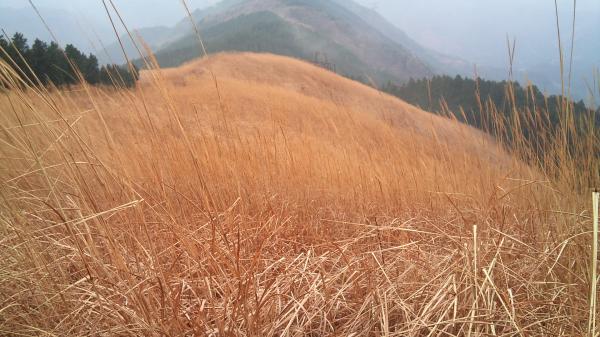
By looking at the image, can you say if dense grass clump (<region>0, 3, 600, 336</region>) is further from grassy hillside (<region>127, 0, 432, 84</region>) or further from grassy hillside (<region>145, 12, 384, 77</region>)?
grassy hillside (<region>145, 12, 384, 77</region>)

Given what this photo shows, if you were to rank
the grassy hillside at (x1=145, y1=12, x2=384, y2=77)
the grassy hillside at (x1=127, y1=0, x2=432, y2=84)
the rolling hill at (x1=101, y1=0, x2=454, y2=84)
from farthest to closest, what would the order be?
1. the grassy hillside at (x1=127, y1=0, x2=432, y2=84)
2. the rolling hill at (x1=101, y1=0, x2=454, y2=84)
3. the grassy hillside at (x1=145, y1=12, x2=384, y2=77)

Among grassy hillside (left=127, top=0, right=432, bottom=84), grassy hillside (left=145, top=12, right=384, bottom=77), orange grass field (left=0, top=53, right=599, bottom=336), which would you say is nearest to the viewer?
orange grass field (left=0, top=53, right=599, bottom=336)

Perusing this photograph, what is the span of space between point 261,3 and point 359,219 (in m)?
210

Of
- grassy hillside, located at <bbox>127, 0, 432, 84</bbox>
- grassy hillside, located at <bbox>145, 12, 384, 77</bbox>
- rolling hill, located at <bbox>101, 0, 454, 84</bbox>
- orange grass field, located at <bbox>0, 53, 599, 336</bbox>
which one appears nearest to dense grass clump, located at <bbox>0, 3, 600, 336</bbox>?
orange grass field, located at <bbox>0, 53, 599, 336</bbox>

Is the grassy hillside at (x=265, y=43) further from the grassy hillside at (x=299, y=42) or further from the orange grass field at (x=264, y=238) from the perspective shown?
the orange grass field at (x=264, y=238)

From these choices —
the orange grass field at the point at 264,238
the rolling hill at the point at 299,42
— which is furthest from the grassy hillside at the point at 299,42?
the orange grass field at the point at 264,238

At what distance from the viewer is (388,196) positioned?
1.86 m

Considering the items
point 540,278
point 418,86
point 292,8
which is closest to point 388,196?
point 540,278

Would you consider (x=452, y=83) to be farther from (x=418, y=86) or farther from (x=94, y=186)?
(x=94, y=186)

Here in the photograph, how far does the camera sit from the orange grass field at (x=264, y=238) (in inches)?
31.6

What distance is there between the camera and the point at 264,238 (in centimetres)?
120

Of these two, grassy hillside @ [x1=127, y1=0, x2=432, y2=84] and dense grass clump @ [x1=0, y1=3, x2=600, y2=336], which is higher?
grassy hillside @ [x1=127, y1=0, x2=432, y2=84]

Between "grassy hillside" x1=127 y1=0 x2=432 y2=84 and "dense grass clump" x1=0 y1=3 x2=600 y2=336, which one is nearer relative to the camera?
"dense grass clump" x1=0 y1=3 x2=600 y2=336

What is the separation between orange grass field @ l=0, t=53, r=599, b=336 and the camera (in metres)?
0.80
